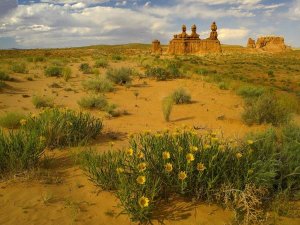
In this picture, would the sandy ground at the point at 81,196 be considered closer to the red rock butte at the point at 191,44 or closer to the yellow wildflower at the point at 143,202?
the yellow wildflower at the point at 143,202

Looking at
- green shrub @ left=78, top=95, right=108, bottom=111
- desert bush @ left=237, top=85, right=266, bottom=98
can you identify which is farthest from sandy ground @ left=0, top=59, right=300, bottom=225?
desert bush @ left=237, top=85, right=266, bottom=98

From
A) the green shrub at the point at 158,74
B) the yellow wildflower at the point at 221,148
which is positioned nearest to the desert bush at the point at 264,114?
the yellow wildflower at the point at 221,148

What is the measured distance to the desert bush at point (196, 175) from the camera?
3787mm

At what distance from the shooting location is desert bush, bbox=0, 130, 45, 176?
4.78m

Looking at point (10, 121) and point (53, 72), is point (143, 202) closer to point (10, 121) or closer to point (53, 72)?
point (10, 121)

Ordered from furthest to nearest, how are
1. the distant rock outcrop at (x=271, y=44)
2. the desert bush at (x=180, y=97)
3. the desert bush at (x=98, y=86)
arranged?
1. the distant rock outcrop at (x=271, y=44)
2. the desert bush at (x=98, y=86)
3. the desert bush at (x=180, y=97)

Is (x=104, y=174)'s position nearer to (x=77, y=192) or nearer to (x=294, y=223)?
(x=77, y=192)

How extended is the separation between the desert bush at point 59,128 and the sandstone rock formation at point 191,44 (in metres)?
67.5

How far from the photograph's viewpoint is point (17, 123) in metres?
7.60

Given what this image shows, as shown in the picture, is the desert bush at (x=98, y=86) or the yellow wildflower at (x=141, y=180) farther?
the desert bush at (x=98, y=86)

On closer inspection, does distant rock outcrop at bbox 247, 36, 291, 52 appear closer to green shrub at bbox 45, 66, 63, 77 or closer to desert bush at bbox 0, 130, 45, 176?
green shrub at bbox 45, 66, 63, 77

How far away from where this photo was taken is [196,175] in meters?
3.92

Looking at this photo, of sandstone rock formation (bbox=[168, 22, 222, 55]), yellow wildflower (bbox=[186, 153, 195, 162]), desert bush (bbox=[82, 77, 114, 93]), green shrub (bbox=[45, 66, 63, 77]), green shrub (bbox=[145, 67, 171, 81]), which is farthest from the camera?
sandstone rock formation (bbox=[168, 22, 222, 55])

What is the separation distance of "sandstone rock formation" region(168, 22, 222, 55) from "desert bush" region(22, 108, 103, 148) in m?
67.5
